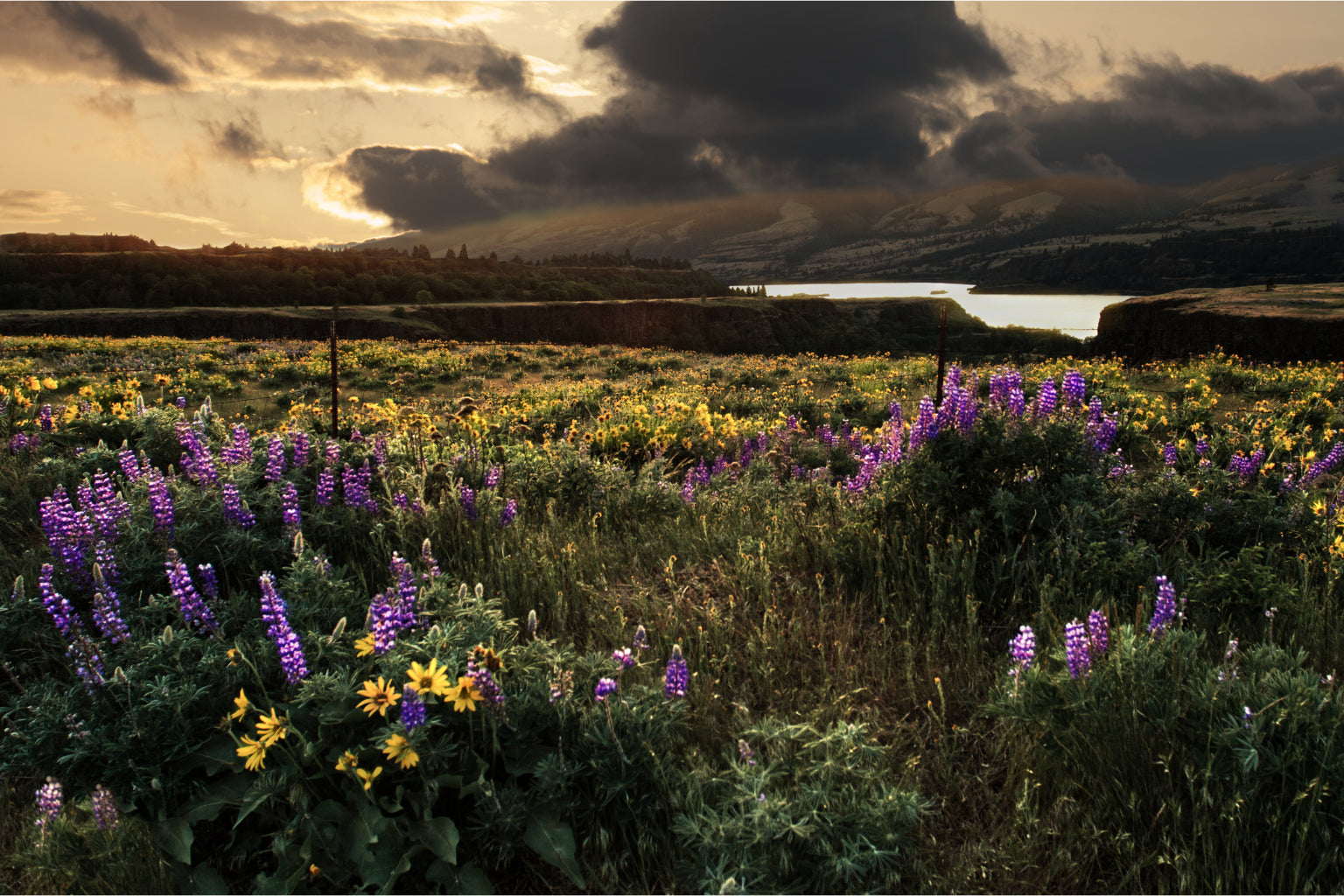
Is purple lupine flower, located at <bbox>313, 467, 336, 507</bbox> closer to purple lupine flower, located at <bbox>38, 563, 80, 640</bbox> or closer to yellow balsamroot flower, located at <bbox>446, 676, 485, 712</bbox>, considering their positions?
purple lupine flower, located at <bbox>38, 563, 80, 640</bbox>

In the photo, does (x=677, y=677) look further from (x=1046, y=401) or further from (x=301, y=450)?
(x=301, y=450)

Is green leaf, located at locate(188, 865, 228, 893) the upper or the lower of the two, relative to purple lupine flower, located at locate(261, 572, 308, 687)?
lower

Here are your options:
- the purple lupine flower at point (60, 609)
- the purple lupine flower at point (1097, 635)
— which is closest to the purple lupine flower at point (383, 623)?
the purple lupine flower at point (60, 609)

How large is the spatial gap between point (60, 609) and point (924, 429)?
5.04 meters

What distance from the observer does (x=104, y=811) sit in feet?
7.79

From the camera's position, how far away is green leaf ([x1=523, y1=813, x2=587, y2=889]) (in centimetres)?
220

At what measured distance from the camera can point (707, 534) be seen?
15.1 ft

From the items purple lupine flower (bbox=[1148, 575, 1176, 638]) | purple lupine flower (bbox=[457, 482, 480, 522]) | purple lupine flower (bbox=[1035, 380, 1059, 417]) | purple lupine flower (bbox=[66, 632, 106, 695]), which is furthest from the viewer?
purple lupine flower (bbox=[457, 482, 480, 522])

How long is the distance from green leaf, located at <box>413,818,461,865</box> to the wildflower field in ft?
0.04

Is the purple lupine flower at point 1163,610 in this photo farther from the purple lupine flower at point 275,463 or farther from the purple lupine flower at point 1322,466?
the purple lupine flower at point 275,463

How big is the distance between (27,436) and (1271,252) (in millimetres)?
219613

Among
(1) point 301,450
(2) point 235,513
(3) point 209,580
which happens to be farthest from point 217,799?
(1) point 301,450

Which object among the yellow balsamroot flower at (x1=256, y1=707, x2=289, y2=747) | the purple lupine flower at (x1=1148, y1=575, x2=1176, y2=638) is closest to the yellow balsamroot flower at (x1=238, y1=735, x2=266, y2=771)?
the yellow balsamroot flower at (x1=256, y1=707, x2=289, y2=747)

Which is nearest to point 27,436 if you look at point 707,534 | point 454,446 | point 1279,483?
point 454,446
